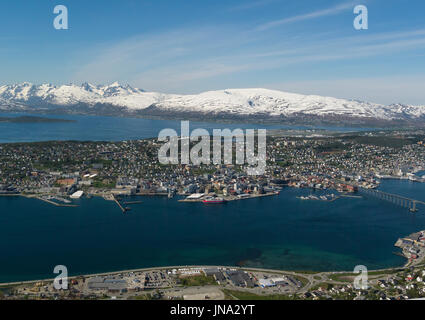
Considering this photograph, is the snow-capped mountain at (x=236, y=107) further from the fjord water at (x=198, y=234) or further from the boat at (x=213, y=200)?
the fjord water at (x=198, y=234)

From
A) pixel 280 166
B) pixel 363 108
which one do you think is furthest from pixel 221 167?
pixel 363 108

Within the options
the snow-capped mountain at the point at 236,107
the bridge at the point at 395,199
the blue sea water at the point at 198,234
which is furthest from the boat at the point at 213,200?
the snow-capped mountain at the point at 236,107

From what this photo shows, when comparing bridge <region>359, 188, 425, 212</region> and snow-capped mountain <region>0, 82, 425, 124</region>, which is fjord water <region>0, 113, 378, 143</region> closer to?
snow-capped mountain <region>0, 82, 425, 124</region>

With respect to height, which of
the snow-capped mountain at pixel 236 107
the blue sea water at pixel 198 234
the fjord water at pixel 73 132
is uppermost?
the snow-capped mountain at pixel 236 107

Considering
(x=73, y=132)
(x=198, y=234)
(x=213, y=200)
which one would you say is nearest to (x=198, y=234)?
(x=198, y=234)

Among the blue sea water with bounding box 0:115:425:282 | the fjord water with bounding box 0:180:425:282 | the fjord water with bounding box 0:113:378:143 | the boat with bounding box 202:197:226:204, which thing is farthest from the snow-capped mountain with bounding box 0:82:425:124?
the fjord water with bounding box 0:180:425:282

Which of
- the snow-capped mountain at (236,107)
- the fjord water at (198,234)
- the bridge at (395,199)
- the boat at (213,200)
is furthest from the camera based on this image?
the snow-capped mountain at (236,107)
